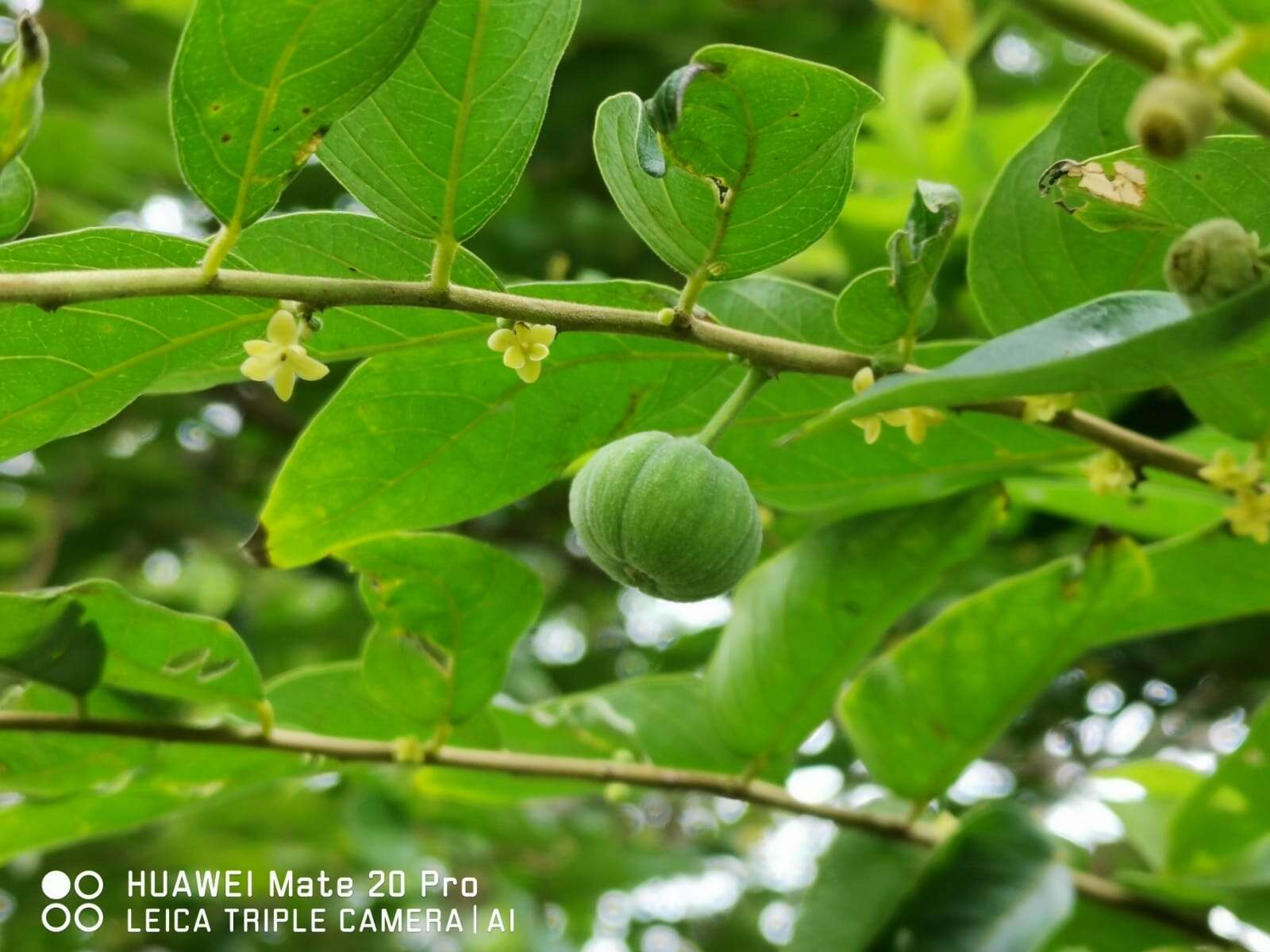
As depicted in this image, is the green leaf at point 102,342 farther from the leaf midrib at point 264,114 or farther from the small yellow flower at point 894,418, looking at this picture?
the small yellow flower at point 894,418

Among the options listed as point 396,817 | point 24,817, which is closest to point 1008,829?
point 24,817

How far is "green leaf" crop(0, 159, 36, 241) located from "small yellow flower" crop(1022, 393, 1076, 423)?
38.2 inches

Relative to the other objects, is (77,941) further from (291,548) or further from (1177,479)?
(1177,479)

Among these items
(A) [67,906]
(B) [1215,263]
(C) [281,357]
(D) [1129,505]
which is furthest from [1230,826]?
(A) [67,906]

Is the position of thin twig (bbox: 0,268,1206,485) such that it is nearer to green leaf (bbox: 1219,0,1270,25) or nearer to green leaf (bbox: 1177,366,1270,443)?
green leaf (bbox: 1177,366,1270,443)

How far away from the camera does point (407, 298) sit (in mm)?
1171

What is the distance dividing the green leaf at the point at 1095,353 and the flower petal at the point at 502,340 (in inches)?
17.5

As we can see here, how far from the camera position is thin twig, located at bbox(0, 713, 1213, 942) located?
70.8 inches

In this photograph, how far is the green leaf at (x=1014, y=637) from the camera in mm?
1642

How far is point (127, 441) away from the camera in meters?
4.16

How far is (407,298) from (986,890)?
0.96 m

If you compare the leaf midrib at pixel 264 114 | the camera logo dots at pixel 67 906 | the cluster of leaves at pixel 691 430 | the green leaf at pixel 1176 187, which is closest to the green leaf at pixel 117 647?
the cluster of leaves at pixel 691 430

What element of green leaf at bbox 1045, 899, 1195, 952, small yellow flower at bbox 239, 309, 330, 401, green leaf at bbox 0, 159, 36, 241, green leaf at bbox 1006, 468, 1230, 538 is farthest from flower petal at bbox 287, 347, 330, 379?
green leaf at bbox 1045, 899, 1195, 952

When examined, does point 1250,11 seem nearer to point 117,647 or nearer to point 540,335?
point 540,335
